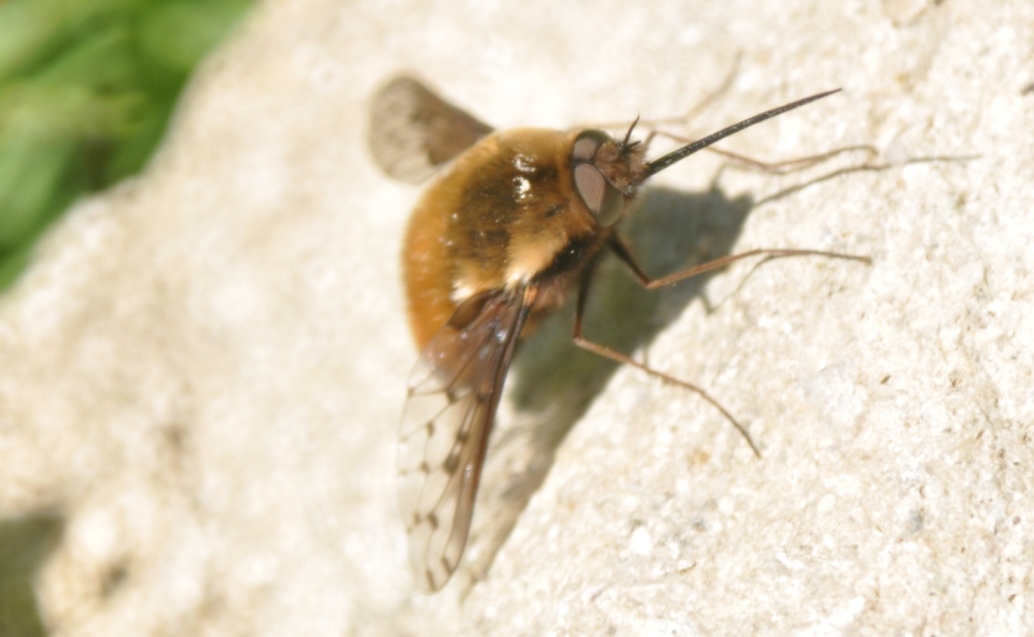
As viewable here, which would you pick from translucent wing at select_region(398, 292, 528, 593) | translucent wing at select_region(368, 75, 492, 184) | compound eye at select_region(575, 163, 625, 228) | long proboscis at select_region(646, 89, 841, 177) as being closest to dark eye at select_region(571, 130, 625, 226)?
compound eye at select_region(575, 163, 625, 228)

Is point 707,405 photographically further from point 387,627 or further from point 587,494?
point 387,627

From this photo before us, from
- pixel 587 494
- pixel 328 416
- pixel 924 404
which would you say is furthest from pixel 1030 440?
pixel 328 416


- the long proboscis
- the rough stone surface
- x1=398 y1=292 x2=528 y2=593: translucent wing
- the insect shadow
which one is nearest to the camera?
the rough stone surface

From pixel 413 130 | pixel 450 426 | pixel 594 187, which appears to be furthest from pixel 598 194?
pixel 413 130

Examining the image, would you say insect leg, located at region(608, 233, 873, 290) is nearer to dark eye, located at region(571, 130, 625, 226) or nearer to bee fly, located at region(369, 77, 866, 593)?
bee fly, located at region(369, 77, 866, 593)

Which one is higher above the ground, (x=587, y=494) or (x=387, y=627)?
(x=587, y=494)

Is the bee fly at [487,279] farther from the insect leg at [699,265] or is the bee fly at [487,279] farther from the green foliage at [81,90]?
the green foliage at [81,90]
